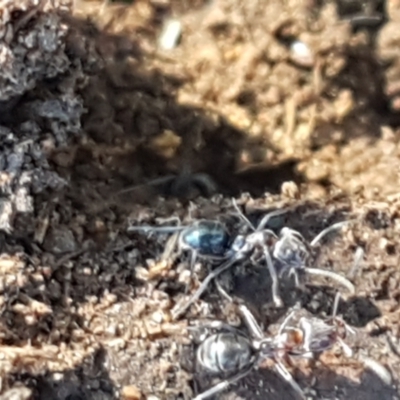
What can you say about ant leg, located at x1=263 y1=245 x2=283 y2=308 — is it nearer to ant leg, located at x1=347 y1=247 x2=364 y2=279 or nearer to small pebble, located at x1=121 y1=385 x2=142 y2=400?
ant leg, located at x1=347 y1=247 x2=364 y2=279

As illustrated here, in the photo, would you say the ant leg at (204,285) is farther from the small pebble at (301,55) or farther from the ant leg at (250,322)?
the small pebble at (301,55)

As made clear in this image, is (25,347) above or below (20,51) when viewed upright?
below

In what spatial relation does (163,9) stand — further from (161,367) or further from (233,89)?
(161,367)

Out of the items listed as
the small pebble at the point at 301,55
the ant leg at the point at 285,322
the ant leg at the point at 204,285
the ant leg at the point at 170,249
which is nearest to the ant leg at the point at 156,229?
the ant leg at the point at 170,249

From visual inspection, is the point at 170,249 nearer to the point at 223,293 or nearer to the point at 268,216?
the point at 223,293

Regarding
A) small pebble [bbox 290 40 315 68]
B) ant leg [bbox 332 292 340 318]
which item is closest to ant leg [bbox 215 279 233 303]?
ant leg [bbox 332 292 340 318]

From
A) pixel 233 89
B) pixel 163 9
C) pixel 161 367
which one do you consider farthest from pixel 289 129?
pixel 161 367

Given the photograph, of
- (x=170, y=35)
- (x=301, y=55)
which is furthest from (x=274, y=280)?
(x=170, y=35)
